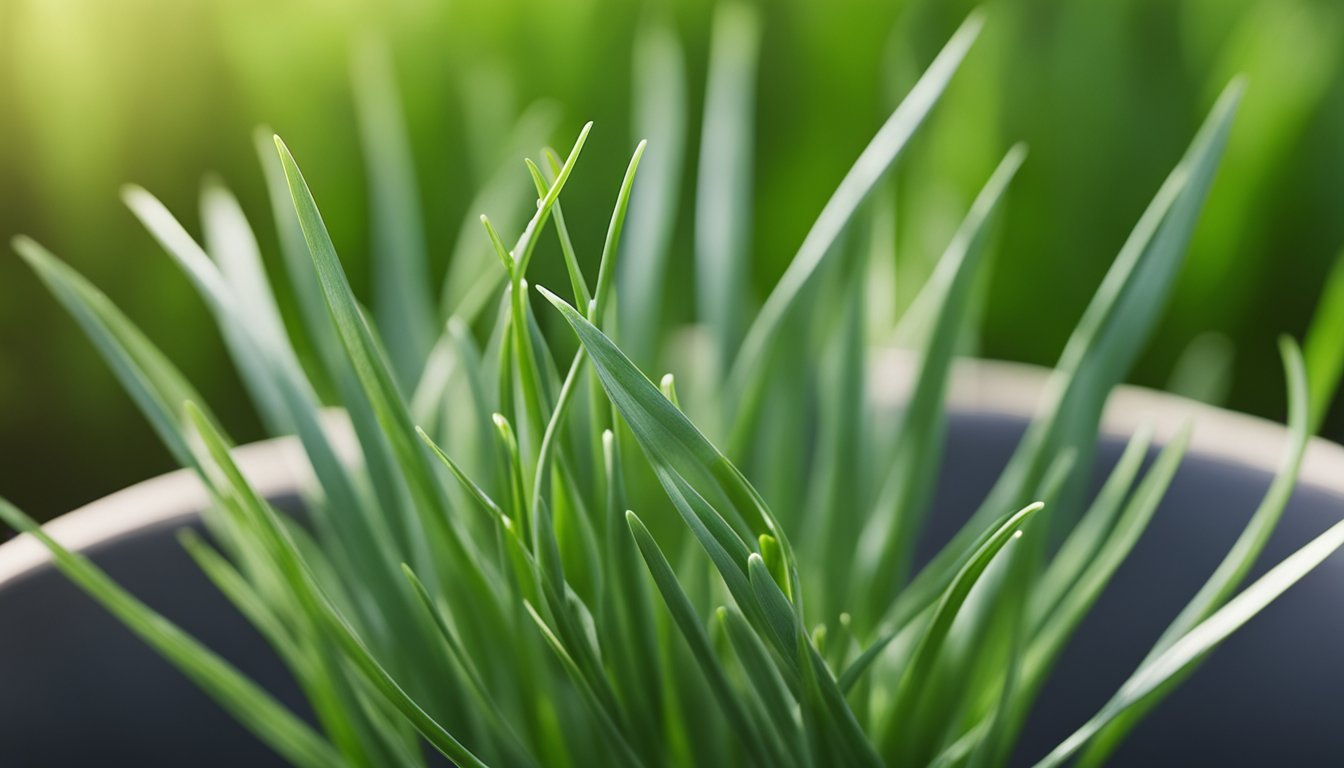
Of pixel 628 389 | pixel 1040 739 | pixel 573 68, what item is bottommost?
pixel 1040 739

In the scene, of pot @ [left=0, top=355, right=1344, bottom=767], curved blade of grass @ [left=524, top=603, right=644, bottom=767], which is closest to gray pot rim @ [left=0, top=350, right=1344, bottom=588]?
pot @ [left=0, top=355, right=1344, bottom=767]

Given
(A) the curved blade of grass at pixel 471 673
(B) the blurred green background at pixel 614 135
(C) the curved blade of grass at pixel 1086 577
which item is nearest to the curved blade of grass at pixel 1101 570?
(C) the curved blade of grass at pixel 1086 577

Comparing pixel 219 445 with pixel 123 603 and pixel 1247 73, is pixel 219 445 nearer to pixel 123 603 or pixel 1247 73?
pixel 123 603

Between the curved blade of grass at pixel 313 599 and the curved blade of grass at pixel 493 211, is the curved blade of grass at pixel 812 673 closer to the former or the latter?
the curved blade of grass at pixel 313 599

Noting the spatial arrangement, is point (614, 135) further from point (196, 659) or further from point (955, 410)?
point (196, 659)

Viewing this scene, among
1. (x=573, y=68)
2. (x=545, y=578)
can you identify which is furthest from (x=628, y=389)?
(x=573, y=68)

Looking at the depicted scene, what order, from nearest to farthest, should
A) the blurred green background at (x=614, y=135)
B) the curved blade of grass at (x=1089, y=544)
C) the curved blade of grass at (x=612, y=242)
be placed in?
the curved blade of grass at (x=612, y=242) → the curved blade of grass at (x=1089, y=544) → the blurred green background at (x=614, y=135)

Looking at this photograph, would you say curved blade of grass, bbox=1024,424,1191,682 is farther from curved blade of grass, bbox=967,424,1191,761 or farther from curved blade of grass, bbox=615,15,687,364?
curved blade of grass, bbox=615,15,687,364
